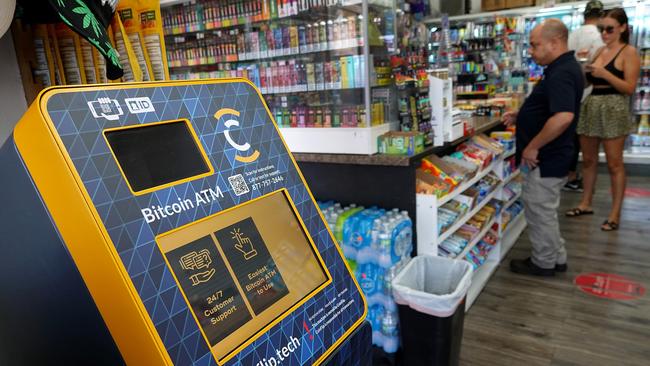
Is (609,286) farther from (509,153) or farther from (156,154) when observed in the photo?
(156,154)

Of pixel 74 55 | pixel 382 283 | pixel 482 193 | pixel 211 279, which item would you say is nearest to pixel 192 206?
pixel 211 279

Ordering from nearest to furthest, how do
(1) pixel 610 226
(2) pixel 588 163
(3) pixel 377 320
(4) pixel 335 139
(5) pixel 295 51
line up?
(3) pixel 377 320
(4) pixel 335 139
(5) pixel 295 51
(1) pixel 610 226
(2) pixel 588 163

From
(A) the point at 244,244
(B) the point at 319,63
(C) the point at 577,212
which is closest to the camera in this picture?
(A) the point at 244,244

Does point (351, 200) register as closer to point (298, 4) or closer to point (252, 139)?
point (298, 4)

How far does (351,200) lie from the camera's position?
2688 millimetres

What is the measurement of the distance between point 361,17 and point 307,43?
1.46 ft

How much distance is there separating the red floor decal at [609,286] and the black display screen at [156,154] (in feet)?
10.4

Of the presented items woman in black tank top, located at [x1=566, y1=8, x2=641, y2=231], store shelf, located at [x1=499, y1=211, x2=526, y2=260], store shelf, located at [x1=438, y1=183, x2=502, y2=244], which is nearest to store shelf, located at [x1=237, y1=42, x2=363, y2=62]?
store shelf, located at [x1=438, y1=183, x2=502, y2=244]

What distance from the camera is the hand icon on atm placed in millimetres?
832

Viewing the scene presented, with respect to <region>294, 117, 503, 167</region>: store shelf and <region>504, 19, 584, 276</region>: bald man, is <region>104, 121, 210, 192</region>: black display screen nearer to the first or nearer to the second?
<region>294, 117, 503, 167</region>: store shelf

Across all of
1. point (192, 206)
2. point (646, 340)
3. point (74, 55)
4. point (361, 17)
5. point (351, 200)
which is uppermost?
point (361, 17)

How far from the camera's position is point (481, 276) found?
3.29 m

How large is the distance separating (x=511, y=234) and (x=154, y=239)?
3927 millimetres

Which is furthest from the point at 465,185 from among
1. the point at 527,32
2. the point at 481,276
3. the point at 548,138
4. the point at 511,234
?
the point at 527,32
